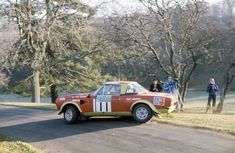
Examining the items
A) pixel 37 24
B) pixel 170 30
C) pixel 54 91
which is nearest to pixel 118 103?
pixel 170 30

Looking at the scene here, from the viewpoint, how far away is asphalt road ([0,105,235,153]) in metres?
11.7

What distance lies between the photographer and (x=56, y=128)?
50.3 feet

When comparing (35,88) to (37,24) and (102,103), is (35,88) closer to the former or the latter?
(37,24)

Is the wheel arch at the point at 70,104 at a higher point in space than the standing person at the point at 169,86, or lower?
lower

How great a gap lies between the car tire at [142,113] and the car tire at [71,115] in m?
2.22

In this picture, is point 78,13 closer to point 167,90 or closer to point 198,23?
point 198,23

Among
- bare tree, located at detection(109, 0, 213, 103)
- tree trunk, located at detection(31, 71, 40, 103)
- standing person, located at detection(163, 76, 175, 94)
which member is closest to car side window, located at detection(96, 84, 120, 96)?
standing person, located at detection(163, 76, 175, 94)

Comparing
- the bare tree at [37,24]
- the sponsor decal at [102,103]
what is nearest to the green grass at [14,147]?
the sponsor decal at [102,103]

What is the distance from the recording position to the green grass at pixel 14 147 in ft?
38.2

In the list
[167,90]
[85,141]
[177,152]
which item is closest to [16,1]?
[167,90]

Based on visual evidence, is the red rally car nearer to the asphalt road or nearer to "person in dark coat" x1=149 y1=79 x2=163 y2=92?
the asphalt road

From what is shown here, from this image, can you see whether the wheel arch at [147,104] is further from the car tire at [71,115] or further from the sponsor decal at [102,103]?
the car tire at [71,115]

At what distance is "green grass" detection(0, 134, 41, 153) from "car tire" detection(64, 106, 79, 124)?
3228mm

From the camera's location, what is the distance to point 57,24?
3662 cm
